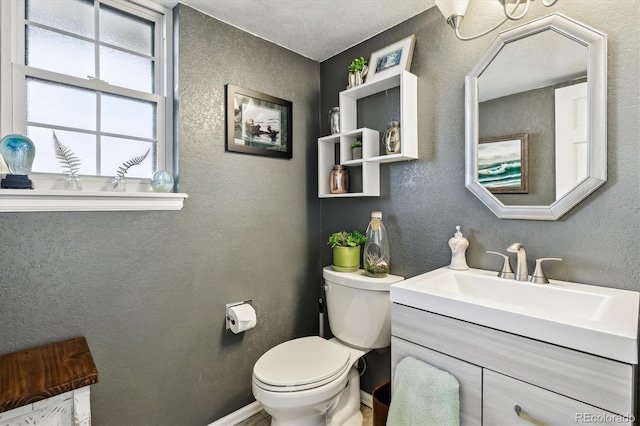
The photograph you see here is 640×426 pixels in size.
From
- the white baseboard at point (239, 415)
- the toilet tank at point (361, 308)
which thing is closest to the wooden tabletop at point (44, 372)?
the white baseboard at point (239, 415)

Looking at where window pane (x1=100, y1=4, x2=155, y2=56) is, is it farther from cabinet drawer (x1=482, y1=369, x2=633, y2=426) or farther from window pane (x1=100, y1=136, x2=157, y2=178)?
cabinet drawer (x1=482, y1=369, x2=633, y2=426)

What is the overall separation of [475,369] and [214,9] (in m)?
1.96

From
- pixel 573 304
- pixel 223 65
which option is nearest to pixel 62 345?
pixel 223 65

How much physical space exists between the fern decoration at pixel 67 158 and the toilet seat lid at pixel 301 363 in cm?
119

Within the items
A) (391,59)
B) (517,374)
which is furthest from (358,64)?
(517,374)

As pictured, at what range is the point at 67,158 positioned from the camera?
4.61 ft

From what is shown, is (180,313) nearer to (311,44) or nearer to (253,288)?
(253,288)

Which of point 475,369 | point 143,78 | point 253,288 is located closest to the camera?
point 475,369

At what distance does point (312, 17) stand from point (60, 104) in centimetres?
126

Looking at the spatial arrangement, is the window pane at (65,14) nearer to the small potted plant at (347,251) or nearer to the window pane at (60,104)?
the window pane at (60,104)

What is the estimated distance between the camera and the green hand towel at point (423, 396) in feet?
3.47

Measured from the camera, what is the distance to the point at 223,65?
178cm

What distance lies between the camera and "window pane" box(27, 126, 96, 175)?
1.35 m

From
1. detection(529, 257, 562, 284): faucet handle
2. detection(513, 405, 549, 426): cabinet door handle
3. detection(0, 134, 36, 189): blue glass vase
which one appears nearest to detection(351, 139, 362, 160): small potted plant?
detection(529, 257, 562, 284): faucet handle
